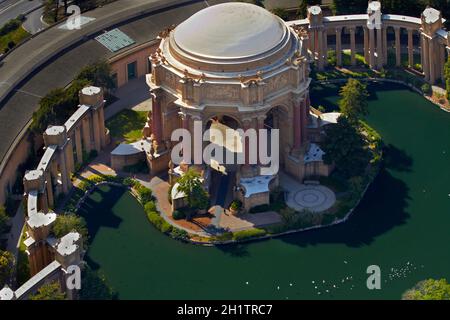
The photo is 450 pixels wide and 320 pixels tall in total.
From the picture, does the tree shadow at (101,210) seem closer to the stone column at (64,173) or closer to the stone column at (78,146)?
the stone column at (64,173)

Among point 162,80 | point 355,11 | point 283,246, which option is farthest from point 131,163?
point 355,11

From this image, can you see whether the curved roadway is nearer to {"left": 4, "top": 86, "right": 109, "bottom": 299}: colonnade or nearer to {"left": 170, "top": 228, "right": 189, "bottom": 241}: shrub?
{"left": 4, "top": 86, "right": 109, "bottom": 299}: colonnade

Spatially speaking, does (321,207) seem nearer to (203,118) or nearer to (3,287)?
(203,118)

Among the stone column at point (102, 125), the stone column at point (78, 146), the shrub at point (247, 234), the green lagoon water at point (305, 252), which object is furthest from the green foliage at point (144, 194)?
the shrub at point (247, 234)

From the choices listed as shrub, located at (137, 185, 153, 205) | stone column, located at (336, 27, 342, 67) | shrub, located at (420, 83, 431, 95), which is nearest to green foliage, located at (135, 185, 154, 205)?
shrub, located at (137, 185, 153, 205)

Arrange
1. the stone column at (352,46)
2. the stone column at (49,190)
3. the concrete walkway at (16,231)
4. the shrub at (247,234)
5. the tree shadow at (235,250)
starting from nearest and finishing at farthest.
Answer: the tree shadow at (235,250), the concrete walkway at (16,231), the shrub at (247,234), the stone column at (49,190), the stone column at (352,46)
